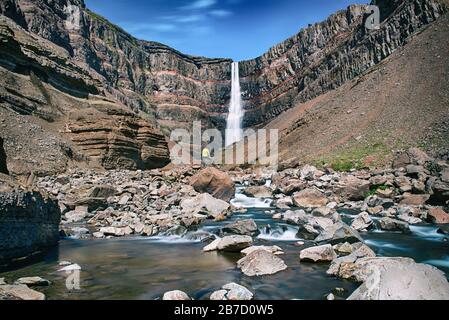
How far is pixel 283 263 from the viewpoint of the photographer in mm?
8914

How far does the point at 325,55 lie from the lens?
82.8 metres

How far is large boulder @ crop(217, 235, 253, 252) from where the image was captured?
10.6 m

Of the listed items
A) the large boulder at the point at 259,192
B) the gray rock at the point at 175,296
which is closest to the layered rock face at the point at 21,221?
the gray rock at the point at 175,296

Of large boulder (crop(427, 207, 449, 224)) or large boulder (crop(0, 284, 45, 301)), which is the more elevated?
large boulder (crop(427, 207, 449, 224))

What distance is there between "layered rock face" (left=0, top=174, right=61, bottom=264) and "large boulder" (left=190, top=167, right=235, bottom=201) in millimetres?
11908

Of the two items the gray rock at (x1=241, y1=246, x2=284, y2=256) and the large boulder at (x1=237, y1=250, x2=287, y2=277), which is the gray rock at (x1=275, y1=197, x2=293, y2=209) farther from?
the large boulder at (x1=237, y1=250, x2=287, y2=277)

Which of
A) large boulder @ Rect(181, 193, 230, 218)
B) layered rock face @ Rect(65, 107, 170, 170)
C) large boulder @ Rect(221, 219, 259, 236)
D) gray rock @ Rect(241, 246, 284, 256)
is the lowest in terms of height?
gray rock @ Rect(241, 246, 284, 256)

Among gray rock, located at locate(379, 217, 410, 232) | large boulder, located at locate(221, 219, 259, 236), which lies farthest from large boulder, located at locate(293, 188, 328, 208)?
large boulder, located at locate(221, 219, 259, 236)

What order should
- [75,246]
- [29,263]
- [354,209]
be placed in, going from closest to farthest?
[29,263], [75,246], [354,209]

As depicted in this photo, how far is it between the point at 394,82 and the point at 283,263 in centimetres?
4362

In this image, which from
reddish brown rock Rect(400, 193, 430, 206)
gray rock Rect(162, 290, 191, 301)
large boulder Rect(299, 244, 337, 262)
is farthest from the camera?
reddish brown rock Rect(400, 193, 430, 206)

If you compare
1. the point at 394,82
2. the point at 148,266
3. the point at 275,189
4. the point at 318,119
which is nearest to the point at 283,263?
the point at 148,266

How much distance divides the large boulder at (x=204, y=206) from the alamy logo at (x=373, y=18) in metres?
60.8

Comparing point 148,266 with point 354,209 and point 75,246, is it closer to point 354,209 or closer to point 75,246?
point 75,246
